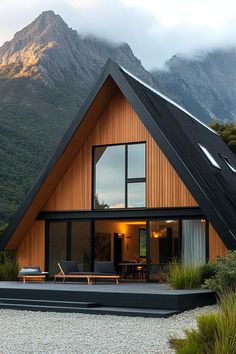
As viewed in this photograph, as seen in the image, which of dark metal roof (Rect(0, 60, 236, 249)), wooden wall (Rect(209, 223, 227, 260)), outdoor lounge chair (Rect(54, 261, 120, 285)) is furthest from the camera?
wooden wall (Rect(209, 223, 227, 260))

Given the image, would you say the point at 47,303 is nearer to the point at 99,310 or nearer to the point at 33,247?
the point at 99,310

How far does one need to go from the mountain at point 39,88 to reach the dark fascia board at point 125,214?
16.5 metres

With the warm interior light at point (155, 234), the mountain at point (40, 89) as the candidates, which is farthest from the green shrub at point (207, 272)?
the mountain at point (40, 89)

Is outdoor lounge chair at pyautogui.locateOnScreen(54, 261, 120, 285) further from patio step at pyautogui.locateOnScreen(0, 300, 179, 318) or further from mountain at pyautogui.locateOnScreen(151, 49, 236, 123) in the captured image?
mountain at pyautogui.locateOnScreen(151, 49, 236, 123)

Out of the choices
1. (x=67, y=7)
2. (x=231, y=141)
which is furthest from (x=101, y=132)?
(x=67, y=7)

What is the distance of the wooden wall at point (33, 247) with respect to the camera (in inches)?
717

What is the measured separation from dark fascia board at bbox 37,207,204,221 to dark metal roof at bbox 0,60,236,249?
0.83 m

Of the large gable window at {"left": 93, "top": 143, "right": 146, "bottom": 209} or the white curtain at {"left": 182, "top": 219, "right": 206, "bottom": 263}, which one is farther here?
the large gable window at {"left": 93, "top": 143, "right": 146, "bottom": 209}

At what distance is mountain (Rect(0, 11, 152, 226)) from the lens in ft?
122

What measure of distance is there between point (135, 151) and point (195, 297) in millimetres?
6437

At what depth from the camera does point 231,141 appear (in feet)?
101

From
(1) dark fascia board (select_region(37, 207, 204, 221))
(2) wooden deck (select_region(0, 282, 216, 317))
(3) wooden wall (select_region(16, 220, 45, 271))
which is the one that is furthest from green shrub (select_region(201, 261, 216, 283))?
(3) wooden wall (select_region(16, 220, 45, 271))

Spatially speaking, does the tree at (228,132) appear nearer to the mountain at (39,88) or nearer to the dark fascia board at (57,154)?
the mountain at (39,88)

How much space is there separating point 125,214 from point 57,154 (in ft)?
8.48
